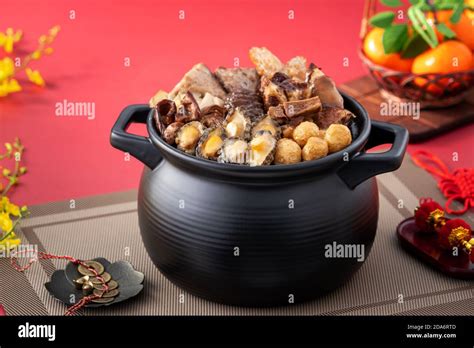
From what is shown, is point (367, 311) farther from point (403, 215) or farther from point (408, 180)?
point (408, 180)

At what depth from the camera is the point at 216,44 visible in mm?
2848

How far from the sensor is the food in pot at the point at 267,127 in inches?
58.2

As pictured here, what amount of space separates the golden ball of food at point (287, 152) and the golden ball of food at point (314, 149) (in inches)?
0.6

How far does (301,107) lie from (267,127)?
0.25 ft

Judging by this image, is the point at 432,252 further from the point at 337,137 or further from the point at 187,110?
the point at 187,110

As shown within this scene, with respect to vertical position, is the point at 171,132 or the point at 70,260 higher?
the point at 171,132

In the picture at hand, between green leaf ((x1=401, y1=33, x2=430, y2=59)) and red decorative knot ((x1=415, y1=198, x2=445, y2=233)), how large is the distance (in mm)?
778

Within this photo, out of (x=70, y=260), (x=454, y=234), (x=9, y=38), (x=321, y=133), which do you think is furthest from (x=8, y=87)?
(x=454, y=234)

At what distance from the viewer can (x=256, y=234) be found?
1.43 metres

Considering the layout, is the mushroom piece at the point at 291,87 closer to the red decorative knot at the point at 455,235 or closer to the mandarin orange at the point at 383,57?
the red decorative knot at the point at 455,235

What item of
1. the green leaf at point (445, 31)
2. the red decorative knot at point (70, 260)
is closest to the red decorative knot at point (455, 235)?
the red decorative knot at point (70, 260)

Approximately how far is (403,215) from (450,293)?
0.30m

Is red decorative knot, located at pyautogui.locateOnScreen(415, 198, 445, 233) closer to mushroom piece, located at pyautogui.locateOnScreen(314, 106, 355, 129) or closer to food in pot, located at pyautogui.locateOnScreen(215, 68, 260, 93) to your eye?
mushroom piece, located at pyautogui.locateOnScreen(314, 106, 355, 129)

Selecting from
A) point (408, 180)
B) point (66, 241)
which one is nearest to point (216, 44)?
point (408, 180)
